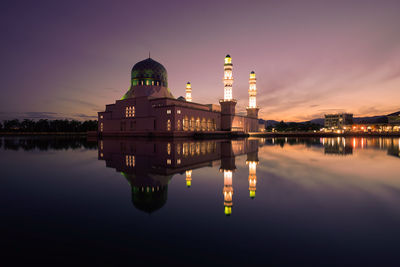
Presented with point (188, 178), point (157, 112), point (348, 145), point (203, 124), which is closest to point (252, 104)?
point (203, 124)

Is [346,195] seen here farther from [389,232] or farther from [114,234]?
[114,234]

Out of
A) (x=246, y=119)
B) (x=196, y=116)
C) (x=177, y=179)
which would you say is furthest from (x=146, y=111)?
(x=177, y=179)

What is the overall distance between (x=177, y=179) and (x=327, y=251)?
17.2 feet

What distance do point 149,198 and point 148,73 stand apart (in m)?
61.6

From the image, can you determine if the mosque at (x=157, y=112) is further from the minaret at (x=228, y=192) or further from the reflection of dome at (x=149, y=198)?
the reflection of dome at (x=149, y=198)

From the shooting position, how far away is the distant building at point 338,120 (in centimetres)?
12925

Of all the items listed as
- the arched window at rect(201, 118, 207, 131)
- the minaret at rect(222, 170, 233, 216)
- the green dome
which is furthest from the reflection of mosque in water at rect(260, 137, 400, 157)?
the green dome

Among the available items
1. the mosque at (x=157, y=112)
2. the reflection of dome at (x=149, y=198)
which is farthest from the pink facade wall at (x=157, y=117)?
the reflection of dome at (x=149, y=198)

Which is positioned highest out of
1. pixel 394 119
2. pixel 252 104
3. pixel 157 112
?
pixel 252 104

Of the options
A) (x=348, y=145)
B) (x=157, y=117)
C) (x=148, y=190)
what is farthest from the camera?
(x=157, y=117)

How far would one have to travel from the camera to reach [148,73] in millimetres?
62844

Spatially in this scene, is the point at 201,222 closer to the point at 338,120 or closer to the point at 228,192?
the point at 228,192

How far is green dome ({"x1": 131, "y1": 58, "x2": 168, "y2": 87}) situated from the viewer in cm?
6284

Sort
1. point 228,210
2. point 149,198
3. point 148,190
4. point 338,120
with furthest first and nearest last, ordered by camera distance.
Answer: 1. point 338,120
2. point 148,190
3. point 149,198
4. point 228,210
